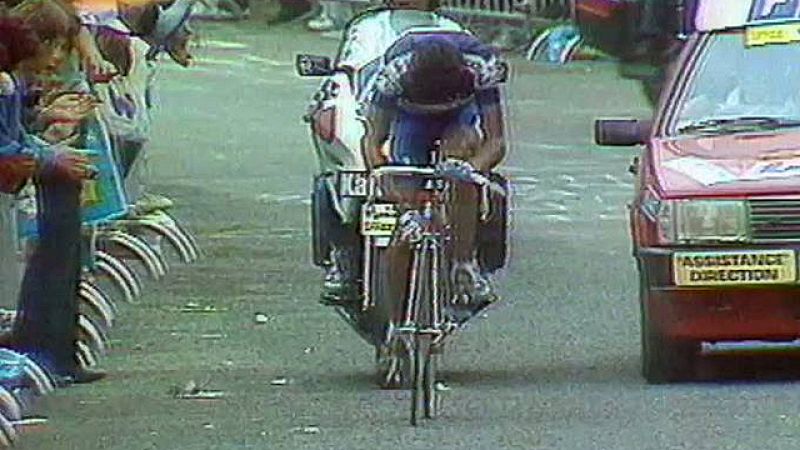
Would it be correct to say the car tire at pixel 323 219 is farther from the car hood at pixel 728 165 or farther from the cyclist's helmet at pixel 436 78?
the car hood at pixel 728 165

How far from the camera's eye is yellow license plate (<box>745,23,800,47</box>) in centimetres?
1405

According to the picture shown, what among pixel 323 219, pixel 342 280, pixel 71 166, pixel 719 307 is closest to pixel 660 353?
pixel 719 307

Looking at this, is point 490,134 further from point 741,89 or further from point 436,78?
point 741,89

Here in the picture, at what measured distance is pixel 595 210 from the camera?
21594 mm

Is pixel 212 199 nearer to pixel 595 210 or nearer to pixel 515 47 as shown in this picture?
pixel 595 210

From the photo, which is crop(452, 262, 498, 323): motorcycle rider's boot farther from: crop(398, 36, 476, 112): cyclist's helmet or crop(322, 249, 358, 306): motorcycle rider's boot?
crop(398, 36, 476, 112): cyclist's helmet

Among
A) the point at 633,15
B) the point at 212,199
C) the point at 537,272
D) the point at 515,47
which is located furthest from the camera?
the point at 515,47

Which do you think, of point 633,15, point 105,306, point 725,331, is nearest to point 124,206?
point 105,306

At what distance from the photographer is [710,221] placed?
12.7 meters

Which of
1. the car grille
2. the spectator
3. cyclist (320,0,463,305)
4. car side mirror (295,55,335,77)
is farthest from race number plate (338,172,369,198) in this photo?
the car grille

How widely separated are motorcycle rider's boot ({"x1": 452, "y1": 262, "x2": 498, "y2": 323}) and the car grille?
1.36 m

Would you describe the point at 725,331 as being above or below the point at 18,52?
below

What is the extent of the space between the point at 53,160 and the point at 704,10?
340 cm

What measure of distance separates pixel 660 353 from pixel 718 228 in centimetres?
76
